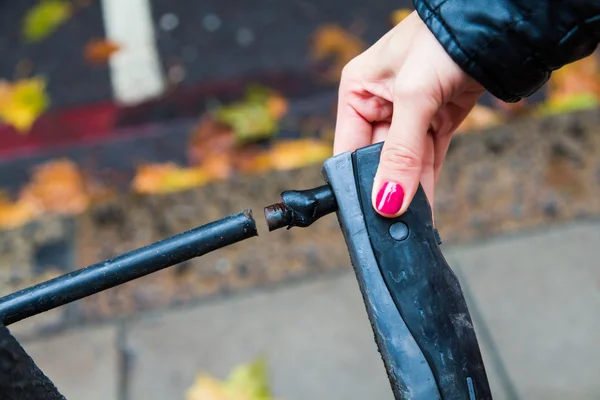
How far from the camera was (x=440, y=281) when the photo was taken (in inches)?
39.1

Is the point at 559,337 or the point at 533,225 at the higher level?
the point at 533,225

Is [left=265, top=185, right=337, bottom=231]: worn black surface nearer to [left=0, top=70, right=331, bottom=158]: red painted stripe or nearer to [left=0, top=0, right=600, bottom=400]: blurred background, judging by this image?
[left=0, top=0, right=600, bottom=400]: blurred background

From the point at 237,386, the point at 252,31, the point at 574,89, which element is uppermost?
the point at 252,31

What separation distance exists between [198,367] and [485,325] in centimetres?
106

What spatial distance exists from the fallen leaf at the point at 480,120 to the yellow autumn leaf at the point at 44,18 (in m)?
2.35

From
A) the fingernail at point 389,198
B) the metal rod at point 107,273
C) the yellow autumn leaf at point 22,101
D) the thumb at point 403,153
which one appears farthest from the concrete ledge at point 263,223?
the metal rod at point 107,273

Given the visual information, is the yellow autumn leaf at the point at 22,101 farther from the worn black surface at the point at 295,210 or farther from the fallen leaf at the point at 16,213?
the worn black surface at the point at 295,210

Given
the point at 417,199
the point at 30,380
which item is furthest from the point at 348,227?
the point at 30,380

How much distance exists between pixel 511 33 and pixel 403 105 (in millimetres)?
224

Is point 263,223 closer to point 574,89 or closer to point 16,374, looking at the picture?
point 574,89

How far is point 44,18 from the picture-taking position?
3.75 meters

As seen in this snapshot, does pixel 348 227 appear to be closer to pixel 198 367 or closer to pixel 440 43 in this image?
pixel 440 43

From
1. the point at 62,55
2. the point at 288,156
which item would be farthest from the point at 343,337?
the point at 62,55

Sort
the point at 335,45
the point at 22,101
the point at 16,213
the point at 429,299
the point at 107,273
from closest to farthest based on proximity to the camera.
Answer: the point at 107,273, the point at 429,299, the point at 16,213, the point at 22,101, the point at 335,45
